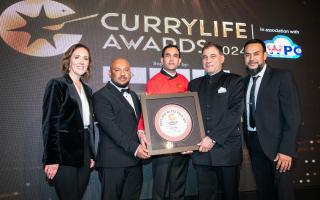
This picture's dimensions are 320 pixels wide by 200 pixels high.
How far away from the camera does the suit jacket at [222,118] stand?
2.55m

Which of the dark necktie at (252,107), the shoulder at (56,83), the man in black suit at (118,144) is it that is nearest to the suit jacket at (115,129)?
the man in black suit at (118,144)

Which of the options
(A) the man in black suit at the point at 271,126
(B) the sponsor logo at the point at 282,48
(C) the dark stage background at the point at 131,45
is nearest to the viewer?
(A) the man in black suit at the point at 271,126

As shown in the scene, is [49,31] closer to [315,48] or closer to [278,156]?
[278,156]

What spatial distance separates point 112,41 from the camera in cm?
387

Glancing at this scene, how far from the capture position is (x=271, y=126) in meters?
2.58

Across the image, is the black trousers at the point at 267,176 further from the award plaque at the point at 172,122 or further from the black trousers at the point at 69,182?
the black trousers at the point at 69,182

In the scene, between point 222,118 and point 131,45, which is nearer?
point 222,118

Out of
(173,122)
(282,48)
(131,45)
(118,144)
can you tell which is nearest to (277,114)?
(173,122)

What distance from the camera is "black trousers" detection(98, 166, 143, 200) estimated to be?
8.45ft

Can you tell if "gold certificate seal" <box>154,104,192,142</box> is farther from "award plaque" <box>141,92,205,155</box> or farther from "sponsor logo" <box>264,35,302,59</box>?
"sponsor logo" <box>264,35,302,59</box>

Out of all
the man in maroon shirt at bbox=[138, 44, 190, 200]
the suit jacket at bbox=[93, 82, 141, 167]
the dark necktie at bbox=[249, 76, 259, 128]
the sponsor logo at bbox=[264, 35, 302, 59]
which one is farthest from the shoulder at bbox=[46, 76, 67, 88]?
the sponsor logo at bbox=[264, 35, 302, 59]

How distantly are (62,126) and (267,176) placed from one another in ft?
6.12

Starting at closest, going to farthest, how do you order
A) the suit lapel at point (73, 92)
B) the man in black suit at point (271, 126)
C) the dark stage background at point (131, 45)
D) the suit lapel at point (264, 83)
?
the suit lapel at point (73, 92) → the man in black suit at point (271, 126) → the suit lapel at point (264, 83) → the dark stage background at point (131, 45)

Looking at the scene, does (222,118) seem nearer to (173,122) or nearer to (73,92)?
(173,122)
